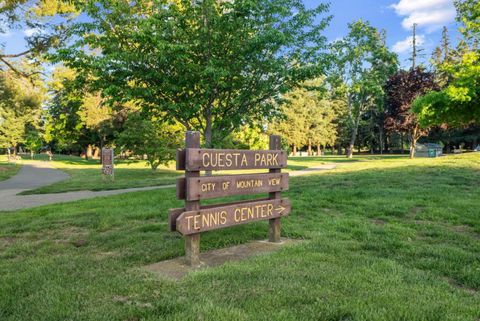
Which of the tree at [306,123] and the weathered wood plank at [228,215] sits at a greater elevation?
the tree at [306,123]

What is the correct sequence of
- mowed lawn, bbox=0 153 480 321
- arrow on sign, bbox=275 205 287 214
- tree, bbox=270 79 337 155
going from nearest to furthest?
1. mowed lawn, bbox=0 153 480 321
2. arrow on sign, bbox=275 205 287 214
3. tree, bbox=270 79 337 155

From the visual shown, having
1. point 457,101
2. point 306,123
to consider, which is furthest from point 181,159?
point 306,123

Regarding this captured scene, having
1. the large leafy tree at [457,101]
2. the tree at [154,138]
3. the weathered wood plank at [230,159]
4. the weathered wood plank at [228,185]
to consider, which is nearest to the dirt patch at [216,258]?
the weathered wood plank at [228,185]

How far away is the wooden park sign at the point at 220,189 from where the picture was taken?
14.3ft

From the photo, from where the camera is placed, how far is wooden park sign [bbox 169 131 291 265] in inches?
172

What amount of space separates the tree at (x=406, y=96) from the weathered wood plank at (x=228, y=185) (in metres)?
28.7

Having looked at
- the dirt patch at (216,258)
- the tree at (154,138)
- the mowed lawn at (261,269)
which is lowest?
the dirt patch at (216,258)

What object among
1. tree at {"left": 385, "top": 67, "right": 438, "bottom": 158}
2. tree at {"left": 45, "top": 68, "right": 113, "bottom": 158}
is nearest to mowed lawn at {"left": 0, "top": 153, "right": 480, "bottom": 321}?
tree at {"left": 385, "top": 67, "right": 438, "bottom": 158}

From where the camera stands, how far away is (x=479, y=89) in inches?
420

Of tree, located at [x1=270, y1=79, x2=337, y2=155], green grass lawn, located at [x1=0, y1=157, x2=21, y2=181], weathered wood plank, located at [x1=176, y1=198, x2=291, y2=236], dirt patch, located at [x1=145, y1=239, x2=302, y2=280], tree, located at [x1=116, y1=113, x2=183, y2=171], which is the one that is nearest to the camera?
dirt patch, located at [x1=145, y1=239, x2=302, y2=280]

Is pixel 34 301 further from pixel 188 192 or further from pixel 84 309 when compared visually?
pixel 188 192

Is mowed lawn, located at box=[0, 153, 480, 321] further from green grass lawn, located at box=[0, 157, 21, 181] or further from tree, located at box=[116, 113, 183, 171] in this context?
green grass lawn, located at box=[0, 157, 21, 181]

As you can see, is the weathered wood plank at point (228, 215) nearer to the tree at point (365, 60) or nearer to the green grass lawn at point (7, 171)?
the green grass lawn at point (7, 171)

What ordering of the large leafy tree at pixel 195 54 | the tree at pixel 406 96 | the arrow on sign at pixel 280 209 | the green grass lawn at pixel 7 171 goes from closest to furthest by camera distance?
the arrow on sign at pixel 280 209
the large leafy tree at pixel 195 54
the green grass lawn at pixel 7 171
the tree at pixel 406 96
